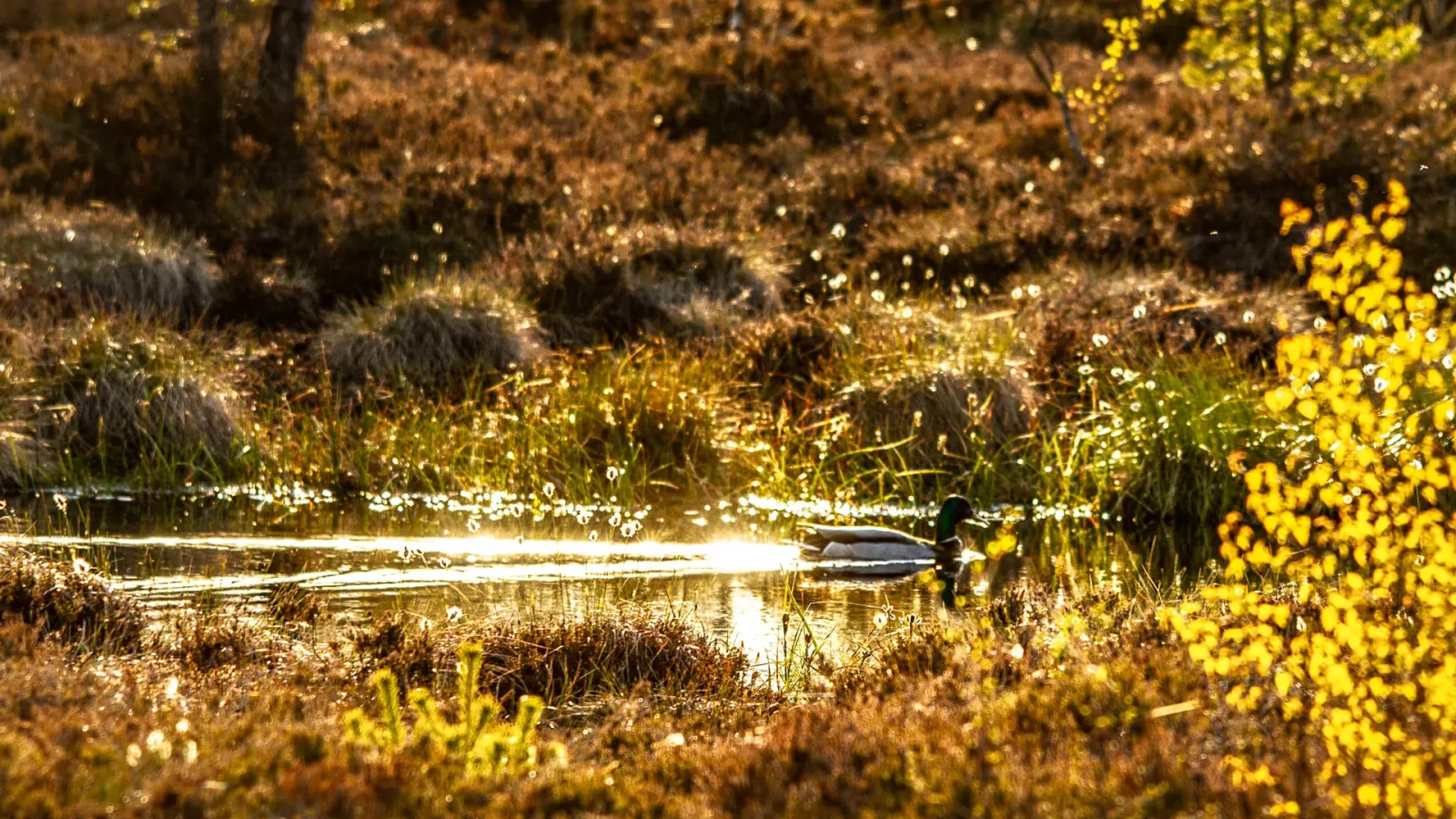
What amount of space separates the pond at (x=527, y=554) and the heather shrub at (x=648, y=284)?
504cm

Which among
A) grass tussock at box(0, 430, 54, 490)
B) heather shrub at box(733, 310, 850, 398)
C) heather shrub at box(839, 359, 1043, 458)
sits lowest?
grass tussock at box(0, 430, 54, 490)

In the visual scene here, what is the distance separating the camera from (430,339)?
15.6 metres

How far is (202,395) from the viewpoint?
43.0ft

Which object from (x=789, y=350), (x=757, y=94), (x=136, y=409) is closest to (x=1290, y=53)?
(x=757, y=94)

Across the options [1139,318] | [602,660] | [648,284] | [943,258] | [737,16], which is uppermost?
[737,16]

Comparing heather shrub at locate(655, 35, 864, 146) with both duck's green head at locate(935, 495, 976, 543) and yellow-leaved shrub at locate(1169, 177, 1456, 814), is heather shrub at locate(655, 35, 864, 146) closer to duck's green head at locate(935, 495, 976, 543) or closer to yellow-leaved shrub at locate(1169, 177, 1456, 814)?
duck's green head at locate(935, 495, 976, 543)

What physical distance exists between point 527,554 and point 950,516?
9.48ft

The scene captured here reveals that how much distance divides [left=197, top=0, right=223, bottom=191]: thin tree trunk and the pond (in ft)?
33.4

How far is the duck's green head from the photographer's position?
10961 mm

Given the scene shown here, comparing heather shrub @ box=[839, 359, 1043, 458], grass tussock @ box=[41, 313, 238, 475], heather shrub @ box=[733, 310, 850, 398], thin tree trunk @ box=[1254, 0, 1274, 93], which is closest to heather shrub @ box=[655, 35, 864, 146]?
thin tree trunk @ box=[1254, 0, 1274, 93]

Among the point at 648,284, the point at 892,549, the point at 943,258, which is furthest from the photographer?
the point at 943,258

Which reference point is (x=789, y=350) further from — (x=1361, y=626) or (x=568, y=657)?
(x=1361, y=626)

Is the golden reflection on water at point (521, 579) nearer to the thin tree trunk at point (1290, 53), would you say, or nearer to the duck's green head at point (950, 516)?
the duck's green head at point (950, 516)

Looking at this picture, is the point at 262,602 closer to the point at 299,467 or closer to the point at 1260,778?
the point at 299,467
